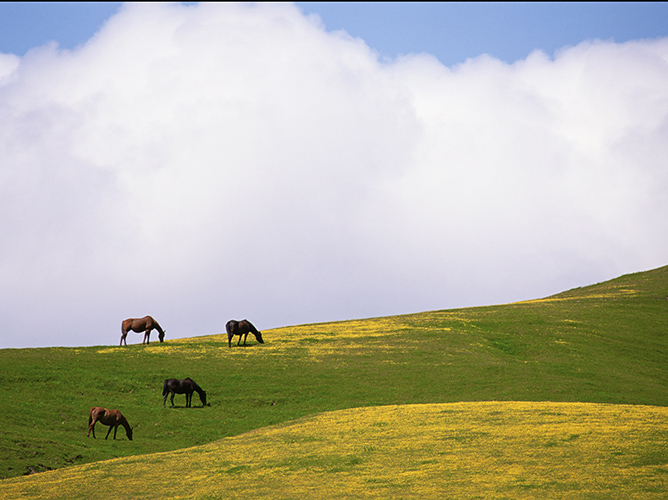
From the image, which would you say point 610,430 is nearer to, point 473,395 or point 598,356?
point 473,395

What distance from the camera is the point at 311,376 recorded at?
47.3 metres

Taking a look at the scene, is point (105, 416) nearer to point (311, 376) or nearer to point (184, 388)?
point (184, 388)

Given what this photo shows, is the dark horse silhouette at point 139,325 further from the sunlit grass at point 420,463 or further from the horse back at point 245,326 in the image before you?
the sunlit grass at point 420,463

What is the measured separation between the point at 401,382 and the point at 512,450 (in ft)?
68.2

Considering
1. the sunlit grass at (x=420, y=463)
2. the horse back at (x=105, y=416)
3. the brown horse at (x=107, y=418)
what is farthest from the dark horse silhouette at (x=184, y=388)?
the sunlit grass at (x=420, y=463)

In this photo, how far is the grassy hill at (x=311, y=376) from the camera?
3616cm

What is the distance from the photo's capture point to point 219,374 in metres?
47.0

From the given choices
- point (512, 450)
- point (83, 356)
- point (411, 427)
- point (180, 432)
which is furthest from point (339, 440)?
point (83, 356)

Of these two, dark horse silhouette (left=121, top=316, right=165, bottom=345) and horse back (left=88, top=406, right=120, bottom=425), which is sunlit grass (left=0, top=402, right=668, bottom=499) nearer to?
horse back (left=88, top=406, right=120, bottom=425)

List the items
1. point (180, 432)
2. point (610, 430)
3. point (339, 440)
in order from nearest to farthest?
point (610, 430)
point (339, 440)
point (180, 432)

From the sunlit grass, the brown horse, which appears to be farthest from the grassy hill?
the sunlit grass

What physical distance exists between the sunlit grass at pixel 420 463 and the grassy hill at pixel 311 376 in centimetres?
164

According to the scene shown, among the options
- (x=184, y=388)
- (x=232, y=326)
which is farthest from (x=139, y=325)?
(x=184, y=388)

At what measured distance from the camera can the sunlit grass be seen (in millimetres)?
21609
